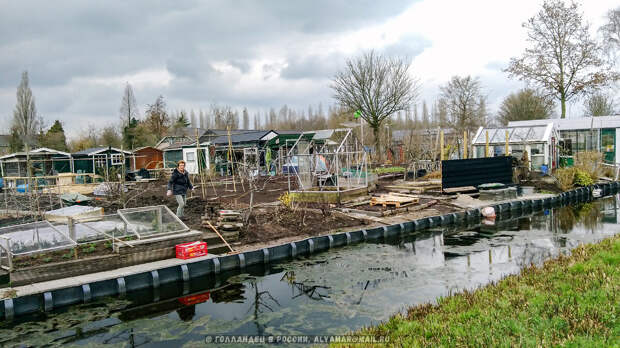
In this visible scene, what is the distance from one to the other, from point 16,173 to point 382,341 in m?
32.6

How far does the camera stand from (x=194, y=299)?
27.0ft

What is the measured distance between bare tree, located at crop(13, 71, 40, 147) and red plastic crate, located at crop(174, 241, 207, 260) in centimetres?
4235

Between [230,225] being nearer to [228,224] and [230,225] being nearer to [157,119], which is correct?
[228,224]

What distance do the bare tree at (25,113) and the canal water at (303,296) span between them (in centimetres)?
4383

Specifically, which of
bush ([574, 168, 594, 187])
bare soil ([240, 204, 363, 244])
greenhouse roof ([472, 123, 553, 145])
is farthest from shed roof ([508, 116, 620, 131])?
bare soil ([240, 204, 363, 244])

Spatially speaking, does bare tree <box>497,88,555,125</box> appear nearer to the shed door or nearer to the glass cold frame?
the shed door

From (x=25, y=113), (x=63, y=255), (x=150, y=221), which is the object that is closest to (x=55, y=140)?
(x=25, y=113)

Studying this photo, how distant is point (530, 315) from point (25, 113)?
51.7 m

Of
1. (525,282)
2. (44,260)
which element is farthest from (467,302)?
(44,260)

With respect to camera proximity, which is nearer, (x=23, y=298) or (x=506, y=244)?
(x=23, y=298)

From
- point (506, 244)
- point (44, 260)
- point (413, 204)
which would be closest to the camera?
point (44, 260)

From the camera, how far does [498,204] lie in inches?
677

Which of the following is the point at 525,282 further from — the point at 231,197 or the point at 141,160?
the point at 141,160

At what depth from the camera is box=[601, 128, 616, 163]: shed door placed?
102ft
